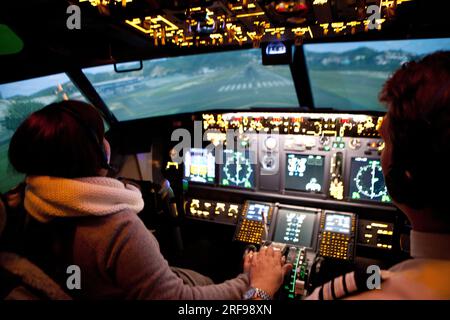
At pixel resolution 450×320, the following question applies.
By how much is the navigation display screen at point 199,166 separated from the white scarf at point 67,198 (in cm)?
182

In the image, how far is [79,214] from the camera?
32.9 inches

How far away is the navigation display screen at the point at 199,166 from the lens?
270cm

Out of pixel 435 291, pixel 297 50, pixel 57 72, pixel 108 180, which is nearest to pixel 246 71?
pixel 297 50

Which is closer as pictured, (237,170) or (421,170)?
(421,170)

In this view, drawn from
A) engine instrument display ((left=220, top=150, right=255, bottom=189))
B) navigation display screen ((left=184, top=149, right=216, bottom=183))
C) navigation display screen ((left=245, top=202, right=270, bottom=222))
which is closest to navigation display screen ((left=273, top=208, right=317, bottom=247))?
navigation display screen ((left=245, top=202, right=270, bottom=222))

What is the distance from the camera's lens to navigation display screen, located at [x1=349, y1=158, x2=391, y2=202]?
2240mm

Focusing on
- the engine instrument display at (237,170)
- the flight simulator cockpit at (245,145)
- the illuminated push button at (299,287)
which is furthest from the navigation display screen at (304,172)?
the illuminated push button at (299,287)

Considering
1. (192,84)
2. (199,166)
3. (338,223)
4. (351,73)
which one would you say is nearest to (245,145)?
(199,166)

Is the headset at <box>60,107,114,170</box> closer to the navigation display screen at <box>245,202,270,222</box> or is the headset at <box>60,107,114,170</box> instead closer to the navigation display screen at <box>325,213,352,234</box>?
the navigation display screen at <box>245,202,270,222</box>

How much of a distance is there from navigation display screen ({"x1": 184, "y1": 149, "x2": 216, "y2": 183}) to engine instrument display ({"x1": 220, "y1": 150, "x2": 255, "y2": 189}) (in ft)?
0.34

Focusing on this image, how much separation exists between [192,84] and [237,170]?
2871 millimetres

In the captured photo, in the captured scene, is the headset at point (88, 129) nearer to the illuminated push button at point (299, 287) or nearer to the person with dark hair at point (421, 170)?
the person with dark hair at point (421, 170)

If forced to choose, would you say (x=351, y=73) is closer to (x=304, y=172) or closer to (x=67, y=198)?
(x=304, y=172)

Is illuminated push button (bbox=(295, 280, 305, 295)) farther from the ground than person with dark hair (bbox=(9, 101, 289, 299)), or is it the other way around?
person with dark hair (bbox=(9, 101, 289, 299))
